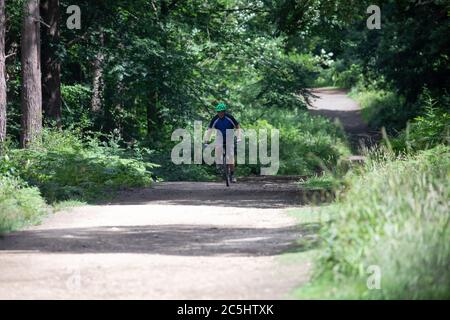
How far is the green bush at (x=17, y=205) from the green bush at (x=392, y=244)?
6246mm

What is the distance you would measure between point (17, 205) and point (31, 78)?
10129 millimetres

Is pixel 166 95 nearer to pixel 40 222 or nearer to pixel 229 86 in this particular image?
pixel 229 86

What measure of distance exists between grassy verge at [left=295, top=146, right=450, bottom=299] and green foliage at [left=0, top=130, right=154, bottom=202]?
10133mm

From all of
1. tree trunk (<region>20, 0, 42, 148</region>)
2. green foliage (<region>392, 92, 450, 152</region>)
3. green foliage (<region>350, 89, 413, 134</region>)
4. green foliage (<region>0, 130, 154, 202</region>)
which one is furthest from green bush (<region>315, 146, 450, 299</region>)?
green foliage (<region>350, 89, 413, 134</region>)

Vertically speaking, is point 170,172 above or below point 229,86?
below

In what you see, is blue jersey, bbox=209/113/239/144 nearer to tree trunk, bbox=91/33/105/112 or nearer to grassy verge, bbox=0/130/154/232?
grassy verge, bbox=0/130/154/232

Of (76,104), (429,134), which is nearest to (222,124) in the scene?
(429,134)

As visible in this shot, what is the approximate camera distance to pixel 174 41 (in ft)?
109

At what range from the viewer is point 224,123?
23.5 metres

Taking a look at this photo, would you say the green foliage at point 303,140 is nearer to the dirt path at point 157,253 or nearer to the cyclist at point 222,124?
the cyclist at point 222,124

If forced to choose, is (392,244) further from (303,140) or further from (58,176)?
(303,140)

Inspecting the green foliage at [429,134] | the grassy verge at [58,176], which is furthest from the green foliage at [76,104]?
the green foliage at [429,134]
